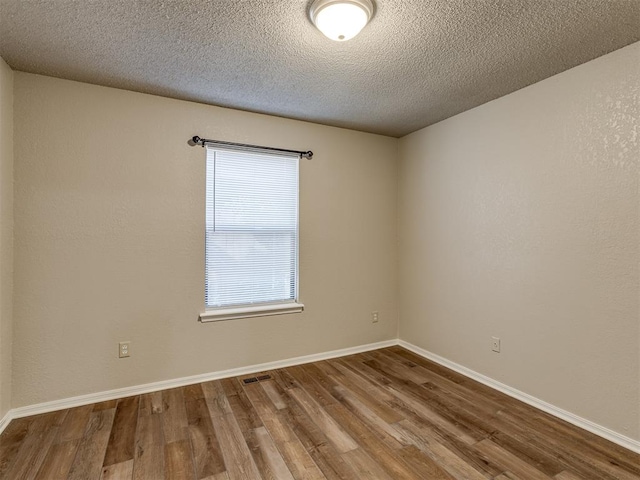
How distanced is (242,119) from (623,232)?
2989 millimetres

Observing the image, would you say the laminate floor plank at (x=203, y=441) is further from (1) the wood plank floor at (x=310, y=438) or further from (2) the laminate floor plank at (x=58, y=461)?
(2) the laminate floor plank at (x=58, y=461)

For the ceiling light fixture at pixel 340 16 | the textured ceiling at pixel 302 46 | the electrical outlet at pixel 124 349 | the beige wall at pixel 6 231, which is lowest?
the electrical outlet at pixel 124 349

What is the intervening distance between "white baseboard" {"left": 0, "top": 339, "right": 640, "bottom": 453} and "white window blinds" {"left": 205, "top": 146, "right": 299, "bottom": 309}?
616mm

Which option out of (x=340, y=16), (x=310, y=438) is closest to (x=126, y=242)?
(x=310, y=438)

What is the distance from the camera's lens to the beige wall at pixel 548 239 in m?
2.01

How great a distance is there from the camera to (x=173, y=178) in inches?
109

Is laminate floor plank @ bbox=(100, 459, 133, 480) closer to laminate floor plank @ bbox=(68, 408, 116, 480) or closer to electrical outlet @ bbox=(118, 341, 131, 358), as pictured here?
laminate floor plank @ bbox=(68, 408, 116, 480)

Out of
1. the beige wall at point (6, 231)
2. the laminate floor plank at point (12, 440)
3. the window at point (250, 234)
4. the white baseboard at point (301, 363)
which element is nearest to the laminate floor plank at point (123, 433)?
the white baseboard at point (301, 363)

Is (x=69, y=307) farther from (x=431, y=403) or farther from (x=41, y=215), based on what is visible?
(x=431, y=403)

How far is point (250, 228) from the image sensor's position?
10.1 feet

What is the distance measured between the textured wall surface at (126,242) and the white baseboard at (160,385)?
0.05 meters

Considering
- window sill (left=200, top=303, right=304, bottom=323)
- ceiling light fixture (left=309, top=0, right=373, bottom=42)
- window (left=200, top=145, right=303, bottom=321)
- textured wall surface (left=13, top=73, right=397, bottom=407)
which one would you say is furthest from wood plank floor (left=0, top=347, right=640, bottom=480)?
ceiling light fixture (left=309, top=0, right=373, bottom=42)

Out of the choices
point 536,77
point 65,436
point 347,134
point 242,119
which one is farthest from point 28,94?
point 536,77

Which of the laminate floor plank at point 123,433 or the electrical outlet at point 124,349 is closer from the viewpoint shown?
the laminate floor plank at point 123,433
